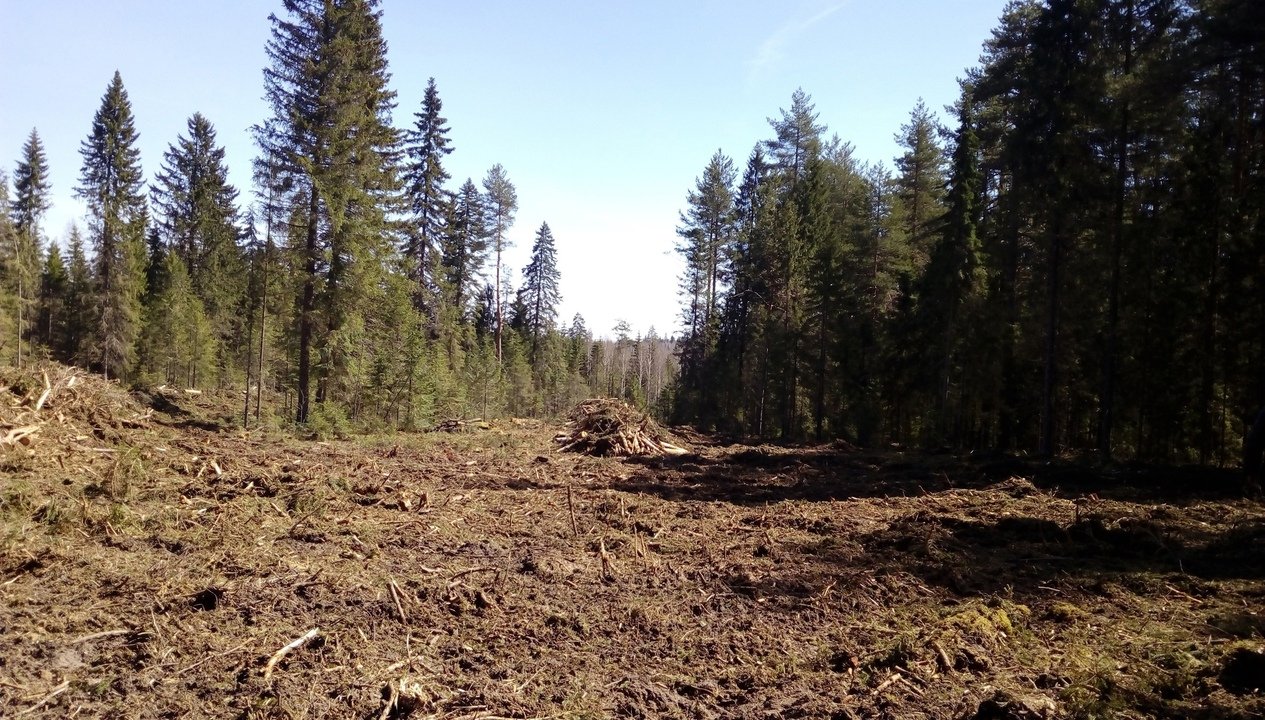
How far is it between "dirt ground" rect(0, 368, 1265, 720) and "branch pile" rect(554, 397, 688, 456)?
711 cm

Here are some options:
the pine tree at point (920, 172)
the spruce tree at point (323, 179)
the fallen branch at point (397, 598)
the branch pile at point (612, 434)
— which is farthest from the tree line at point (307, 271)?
the pine tree at point (920, 172)

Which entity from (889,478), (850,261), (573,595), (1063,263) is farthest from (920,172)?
(573,595)

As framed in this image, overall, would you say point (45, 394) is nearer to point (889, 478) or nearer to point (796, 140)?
Answer: point (889, 478)

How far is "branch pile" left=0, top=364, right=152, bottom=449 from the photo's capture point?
9188 millimetres

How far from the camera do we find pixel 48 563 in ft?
19.8

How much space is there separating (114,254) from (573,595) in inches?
1401

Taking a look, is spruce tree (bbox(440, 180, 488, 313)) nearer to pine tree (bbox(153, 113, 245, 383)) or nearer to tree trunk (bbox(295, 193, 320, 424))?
pine tree (bbox(153, 113, 245, 383))

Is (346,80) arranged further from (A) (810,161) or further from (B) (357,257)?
(A) (810,161)

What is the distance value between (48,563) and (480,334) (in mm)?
48473

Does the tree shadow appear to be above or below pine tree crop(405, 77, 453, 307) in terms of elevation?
below

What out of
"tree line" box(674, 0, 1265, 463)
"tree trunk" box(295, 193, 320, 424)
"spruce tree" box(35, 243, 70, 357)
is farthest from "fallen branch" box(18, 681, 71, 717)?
"spruce tree" box(35, 243, 70, 357)

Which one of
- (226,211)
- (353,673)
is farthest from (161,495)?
(226,211)

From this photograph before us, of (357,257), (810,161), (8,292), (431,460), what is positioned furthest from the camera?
(810,161)

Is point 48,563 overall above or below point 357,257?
below
